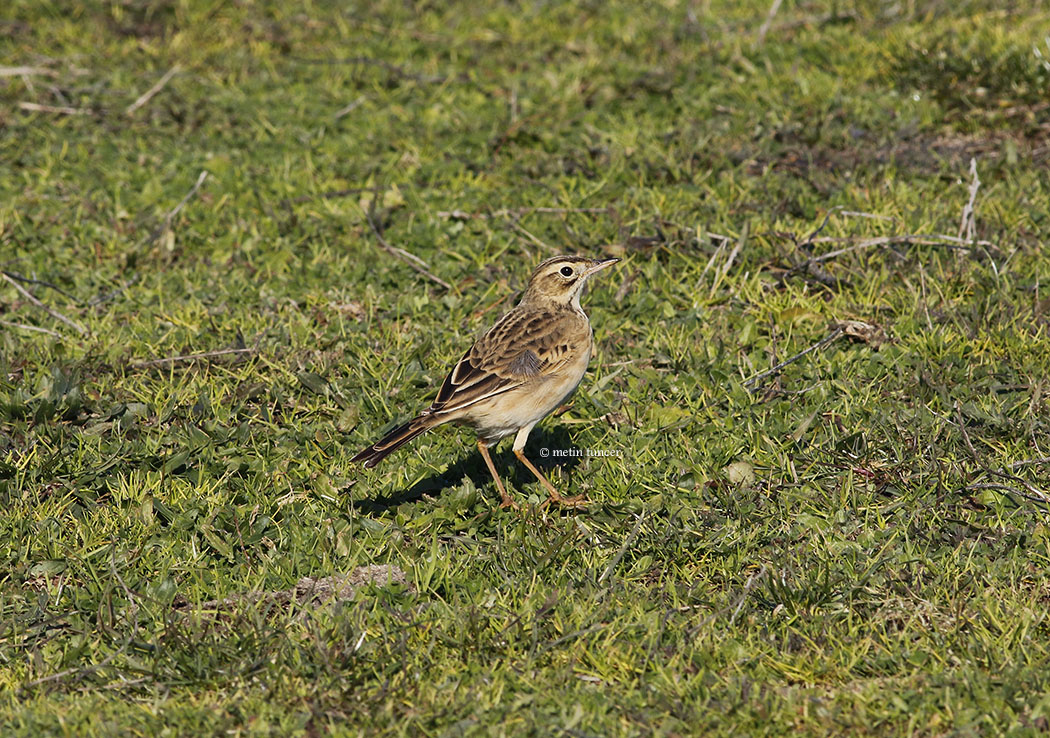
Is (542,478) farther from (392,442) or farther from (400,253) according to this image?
(400,253)

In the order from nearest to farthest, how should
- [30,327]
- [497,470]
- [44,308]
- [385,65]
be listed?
[497,470], [30,327], [44,308], [385,65]

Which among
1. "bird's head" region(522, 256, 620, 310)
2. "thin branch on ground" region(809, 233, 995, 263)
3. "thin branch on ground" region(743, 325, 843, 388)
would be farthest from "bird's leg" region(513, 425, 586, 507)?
"thin branch on ground" region(809, 233, 995, 263)

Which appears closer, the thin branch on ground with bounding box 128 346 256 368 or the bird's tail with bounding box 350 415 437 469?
the bird's tail with bounding box 350 415 437 469

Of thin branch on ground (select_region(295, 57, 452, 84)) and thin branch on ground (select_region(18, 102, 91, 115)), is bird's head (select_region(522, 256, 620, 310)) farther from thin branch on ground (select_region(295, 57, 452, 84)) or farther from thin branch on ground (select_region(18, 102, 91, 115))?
thin branch on ground (select_region(18, 102, 91, 115))

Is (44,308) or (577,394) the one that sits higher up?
(44,308)

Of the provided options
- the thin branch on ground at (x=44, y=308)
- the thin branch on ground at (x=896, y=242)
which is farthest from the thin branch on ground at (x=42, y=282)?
the thin branch on ground at (x=896, y=242)

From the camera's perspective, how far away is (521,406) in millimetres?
7098

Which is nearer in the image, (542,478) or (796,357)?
(542,478)

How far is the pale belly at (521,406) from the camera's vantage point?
7.02 meters

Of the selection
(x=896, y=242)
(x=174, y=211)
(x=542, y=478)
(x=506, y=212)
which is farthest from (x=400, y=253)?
(x=896, y=242)

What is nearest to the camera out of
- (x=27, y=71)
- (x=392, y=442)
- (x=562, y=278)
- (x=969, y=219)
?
(x=392, y=442)

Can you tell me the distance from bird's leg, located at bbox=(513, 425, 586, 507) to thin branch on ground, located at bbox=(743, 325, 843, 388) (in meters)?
1.64

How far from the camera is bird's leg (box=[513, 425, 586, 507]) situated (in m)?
7.16

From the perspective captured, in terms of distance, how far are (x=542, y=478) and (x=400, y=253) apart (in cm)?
345
